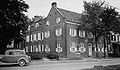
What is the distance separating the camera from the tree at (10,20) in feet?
75.8

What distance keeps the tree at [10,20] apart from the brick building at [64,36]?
35.7 feet

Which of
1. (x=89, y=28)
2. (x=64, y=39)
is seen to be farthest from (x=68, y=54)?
(x=89, y=28)

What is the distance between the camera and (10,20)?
24500mm

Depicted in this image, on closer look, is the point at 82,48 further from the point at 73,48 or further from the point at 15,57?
the point at 15,57

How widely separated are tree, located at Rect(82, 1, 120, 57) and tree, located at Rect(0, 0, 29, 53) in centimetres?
1374

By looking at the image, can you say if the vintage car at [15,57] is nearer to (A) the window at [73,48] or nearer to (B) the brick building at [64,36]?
(B) the brick building at [64,36]

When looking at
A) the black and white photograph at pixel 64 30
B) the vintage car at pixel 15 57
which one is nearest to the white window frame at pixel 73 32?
the black and white photograph at pixel 64 30

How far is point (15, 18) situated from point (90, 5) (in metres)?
16.1

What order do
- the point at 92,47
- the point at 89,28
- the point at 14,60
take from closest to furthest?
the point at 14,60 → the point at 89,28 → the point at 92,47

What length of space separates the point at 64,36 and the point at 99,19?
7.97m

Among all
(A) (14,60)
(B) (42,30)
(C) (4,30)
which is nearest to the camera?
(A) (14,60)

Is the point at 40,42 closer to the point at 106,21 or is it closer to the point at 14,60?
the point at 106,21

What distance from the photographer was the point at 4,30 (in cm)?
2344

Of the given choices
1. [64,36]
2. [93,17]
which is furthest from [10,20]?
[93,17]
